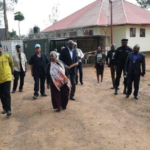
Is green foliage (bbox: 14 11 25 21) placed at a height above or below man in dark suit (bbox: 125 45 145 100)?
above

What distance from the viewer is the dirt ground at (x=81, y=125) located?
3.99 meters

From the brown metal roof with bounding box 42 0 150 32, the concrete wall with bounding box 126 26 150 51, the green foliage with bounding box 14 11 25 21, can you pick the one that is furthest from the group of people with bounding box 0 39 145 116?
the green foliage with bounding box 14 11 25 21

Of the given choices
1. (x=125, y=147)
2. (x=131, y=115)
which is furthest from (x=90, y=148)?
(x=131, y=115)

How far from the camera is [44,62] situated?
725cm

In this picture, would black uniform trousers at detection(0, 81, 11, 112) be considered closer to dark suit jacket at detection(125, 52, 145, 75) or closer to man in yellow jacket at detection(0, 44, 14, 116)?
man in yellow jacket at detection(0, 44, 14, 116)

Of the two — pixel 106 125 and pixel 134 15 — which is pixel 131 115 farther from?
pixel 134 15

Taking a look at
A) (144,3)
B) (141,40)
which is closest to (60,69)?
(141,40)

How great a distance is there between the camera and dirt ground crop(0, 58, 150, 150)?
3986mm

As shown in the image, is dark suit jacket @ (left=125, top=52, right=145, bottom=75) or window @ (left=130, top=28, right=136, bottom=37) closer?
dark suit jacket @ (left=125, top=52, right=145, bottom=75)

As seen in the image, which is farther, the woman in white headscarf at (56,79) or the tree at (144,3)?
the tree at (144,3)

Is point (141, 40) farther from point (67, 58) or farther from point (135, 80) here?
point (67, 58)

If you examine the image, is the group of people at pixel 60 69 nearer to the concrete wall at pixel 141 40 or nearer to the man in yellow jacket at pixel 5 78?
the man in yellow jacket at pixel 5 78

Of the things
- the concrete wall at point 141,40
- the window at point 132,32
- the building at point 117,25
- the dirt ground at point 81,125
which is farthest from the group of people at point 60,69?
the window at point 132,32

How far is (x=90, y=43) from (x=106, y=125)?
14.5m
